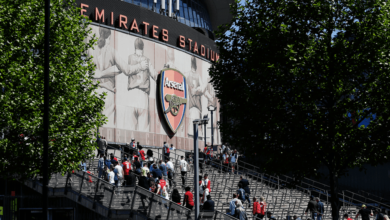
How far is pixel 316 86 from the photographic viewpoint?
549 inches

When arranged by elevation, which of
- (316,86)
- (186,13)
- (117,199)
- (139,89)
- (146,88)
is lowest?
(117,199)

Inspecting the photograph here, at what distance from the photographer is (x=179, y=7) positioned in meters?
45.2

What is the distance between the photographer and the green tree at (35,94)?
15.7 meters

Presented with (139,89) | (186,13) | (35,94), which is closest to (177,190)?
(35,94)

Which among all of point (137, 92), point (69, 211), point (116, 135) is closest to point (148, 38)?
point (137, 92)

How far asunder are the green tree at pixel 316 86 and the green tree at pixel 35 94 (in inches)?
234

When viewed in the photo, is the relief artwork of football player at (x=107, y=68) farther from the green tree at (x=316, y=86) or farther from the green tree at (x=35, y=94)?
the green tree at (x=316, y=86)

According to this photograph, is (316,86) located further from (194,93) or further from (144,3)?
(194,93)

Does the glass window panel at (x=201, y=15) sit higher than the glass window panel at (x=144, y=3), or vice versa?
the glass window panel at (x=201, y=15)

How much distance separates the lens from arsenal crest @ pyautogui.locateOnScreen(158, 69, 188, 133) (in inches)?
1505

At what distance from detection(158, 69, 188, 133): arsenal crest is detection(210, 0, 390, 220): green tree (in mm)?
23020

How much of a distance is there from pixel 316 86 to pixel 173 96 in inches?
1022

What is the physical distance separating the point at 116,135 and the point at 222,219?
19.1 metres

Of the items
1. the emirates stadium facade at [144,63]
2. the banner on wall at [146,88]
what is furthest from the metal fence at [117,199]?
the banner on wall at [146,88]
